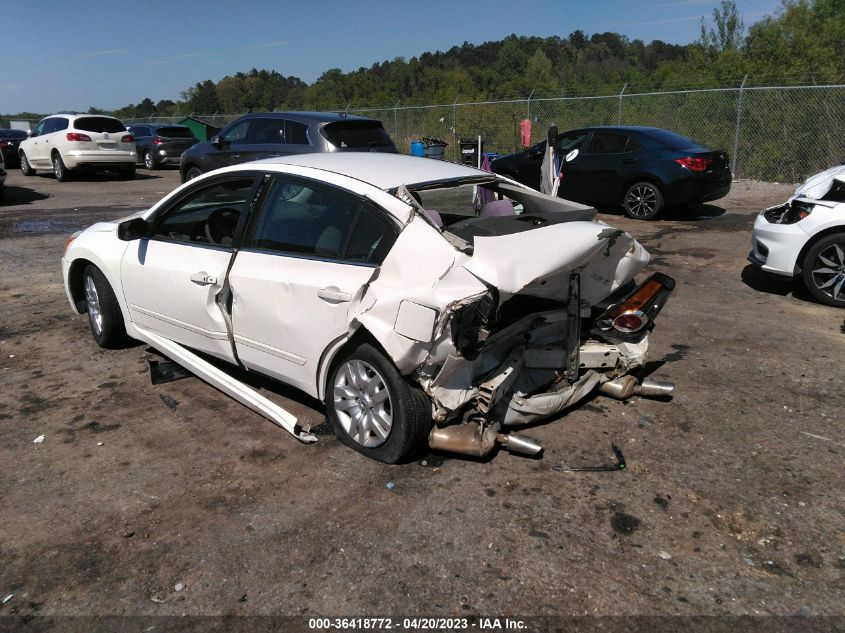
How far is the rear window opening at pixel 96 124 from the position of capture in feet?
61.0

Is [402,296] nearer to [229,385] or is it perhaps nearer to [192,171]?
[229,385]

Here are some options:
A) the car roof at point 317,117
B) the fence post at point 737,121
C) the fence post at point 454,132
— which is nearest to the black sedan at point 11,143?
the fence post at point 454,132

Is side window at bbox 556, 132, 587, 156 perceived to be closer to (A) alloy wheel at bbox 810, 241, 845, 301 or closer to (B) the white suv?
(A) alloy wheel at bbox 810, 241, 845, 301

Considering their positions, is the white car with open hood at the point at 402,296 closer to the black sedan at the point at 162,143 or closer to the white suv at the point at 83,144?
the white suv at the point at 83,144

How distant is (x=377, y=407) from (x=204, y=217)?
7.26 feet

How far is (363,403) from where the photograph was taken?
3.75 meters

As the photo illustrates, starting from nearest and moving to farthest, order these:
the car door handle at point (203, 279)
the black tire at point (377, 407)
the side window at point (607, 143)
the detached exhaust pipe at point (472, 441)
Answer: the black tire at point (377, 407) < the detached exhaust pipe at point (472, 441) < the car door handle at point (203, 279) < the side window at point (607, 143)

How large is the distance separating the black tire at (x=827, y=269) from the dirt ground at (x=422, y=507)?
1.54 m

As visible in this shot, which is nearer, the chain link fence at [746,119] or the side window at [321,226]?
the side window at [321,226]

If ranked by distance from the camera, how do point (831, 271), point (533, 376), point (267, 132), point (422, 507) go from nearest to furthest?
point (422, 507), point (533, 376), point (831, 271), point (267, 132)

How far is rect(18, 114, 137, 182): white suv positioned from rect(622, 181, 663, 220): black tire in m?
14.2

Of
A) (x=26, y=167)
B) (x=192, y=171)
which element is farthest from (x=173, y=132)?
(x=192, y=171)

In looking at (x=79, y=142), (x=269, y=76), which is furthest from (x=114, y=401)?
(x=269, y=76)

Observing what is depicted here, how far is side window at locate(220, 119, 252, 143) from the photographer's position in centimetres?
1241
